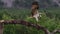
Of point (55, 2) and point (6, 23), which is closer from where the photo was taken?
point (6, 23)

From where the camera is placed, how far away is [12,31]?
4.79 ft

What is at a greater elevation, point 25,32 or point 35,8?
point 35,8

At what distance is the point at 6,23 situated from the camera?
138 centimetres

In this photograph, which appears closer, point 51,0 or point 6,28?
point 6,28

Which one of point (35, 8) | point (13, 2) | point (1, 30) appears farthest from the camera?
point (13, 2)

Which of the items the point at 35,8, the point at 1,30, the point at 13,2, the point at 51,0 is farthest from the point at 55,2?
the point at 1,30

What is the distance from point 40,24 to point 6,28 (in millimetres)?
260

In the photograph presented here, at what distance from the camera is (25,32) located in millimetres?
1459

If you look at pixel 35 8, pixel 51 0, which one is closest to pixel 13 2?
pixel 51 0

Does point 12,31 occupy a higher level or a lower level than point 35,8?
lower

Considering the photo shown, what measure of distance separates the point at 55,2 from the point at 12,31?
905 cm

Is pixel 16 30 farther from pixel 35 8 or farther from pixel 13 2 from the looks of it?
pixel 13 2

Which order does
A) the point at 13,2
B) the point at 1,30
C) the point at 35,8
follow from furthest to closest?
the point at 13,2, the point at 35,8, the point at 1,30

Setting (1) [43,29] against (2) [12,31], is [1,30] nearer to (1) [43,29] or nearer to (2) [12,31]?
(2) [12,31]
